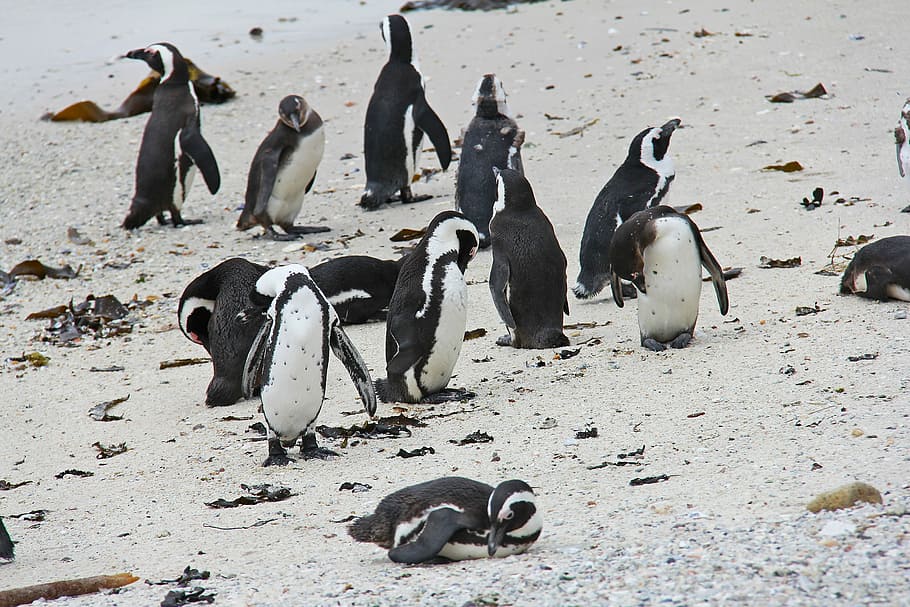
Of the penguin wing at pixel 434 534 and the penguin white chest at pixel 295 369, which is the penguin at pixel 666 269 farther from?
the penguin wing at pixel 434 534

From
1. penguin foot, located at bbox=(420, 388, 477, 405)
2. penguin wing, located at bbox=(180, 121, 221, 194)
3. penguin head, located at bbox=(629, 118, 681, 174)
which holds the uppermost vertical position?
penguin head, located at bbox=(629, 118, 681, 174)

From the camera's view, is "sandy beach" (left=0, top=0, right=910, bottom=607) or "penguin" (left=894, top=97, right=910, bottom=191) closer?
"sandy beach" (left=0, top=0, right=910, bottom=607)

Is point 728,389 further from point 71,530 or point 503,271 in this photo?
point 71,530

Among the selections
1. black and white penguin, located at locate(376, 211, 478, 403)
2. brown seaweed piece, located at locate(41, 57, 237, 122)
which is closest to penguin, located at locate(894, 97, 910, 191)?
black and white penguin, located at locate(376, 211, 478, 403)

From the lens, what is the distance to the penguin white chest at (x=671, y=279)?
582 centimetres

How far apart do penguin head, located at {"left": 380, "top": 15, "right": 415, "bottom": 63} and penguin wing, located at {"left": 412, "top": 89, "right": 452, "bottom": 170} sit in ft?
2.34

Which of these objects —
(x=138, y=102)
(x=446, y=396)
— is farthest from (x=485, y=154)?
(x=138, y=102)

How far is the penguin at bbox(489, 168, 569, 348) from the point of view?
638cm

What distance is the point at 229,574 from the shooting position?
3594 millimetres

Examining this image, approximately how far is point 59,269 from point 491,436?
5.12m

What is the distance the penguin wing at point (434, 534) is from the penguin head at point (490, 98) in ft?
19.8

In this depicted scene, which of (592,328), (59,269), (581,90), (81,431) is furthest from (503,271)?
(581,90)

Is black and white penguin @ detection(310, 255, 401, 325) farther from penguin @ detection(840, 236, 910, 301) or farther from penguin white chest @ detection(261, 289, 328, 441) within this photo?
penguin @ detection(840, 236, 910, 301)

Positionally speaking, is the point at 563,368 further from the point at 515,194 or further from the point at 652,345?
the point at 515,194
